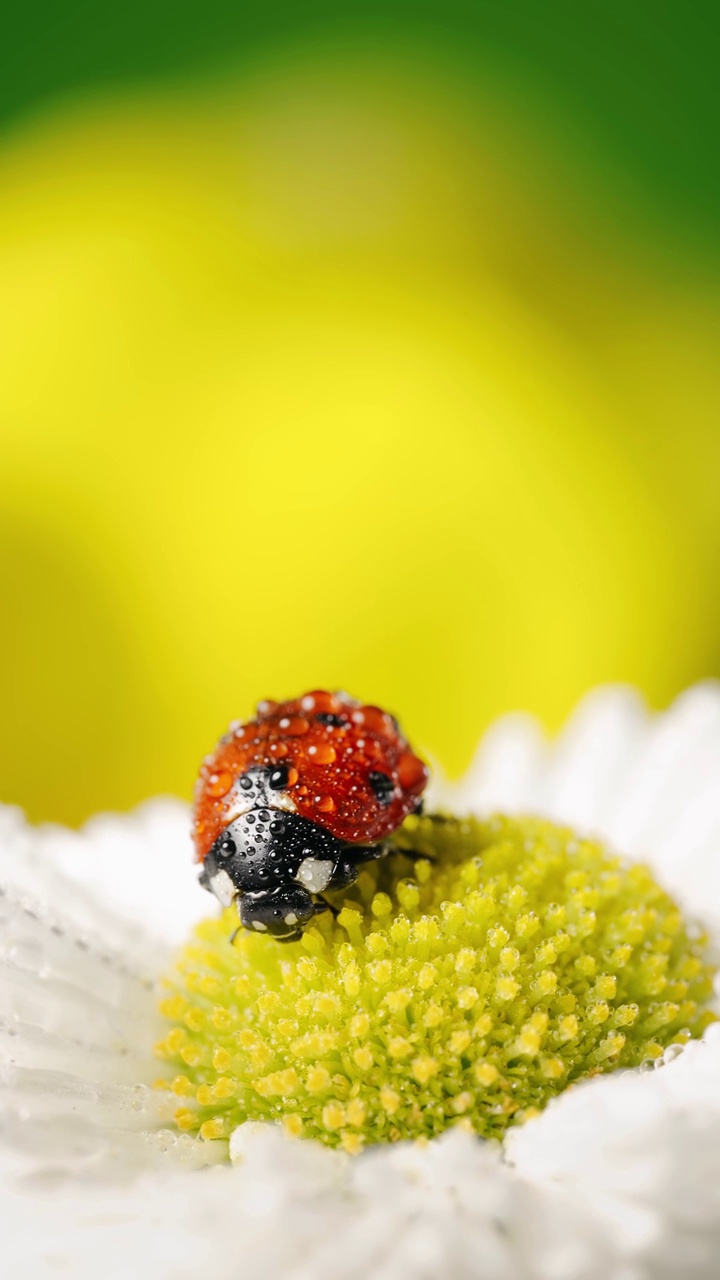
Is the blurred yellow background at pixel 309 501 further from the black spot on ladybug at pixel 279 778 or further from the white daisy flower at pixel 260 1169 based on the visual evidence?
the black spot on ladybug at pixel 279 778

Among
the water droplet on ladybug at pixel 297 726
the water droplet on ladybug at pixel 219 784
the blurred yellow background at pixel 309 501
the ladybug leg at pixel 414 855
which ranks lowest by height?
the ladybug leg at pixel 414 855

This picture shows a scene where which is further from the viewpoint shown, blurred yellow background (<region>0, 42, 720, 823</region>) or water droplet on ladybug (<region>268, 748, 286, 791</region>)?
blurred yellow background (<region>0, 42, 720, 823</region>)

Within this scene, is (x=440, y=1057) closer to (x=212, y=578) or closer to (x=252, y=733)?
A: (x=252, y=733)

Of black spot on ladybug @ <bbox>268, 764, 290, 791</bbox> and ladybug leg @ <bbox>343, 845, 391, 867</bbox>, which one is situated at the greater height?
black spot on ladybug @ <bbox>268, 764, 290, 791</bbox>

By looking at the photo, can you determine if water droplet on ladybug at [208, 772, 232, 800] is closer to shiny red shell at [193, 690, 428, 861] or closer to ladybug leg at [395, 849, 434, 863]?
shiny red shell at [193, 690, 428, 861]

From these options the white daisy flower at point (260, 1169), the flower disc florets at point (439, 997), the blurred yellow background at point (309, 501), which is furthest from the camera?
the blurred yellow background at point (309, 501)

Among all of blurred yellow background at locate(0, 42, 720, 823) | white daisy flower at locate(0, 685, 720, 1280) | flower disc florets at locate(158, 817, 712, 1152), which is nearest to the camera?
white daisy flower at locate(0, 685, 720, 1280)

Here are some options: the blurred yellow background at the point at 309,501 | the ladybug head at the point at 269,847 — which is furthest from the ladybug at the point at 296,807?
the blurred yellow background at the point at 309,501

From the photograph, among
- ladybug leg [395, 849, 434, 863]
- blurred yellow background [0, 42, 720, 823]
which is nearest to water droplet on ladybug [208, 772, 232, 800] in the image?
ladybug leg [395, 849, 434, 863]
